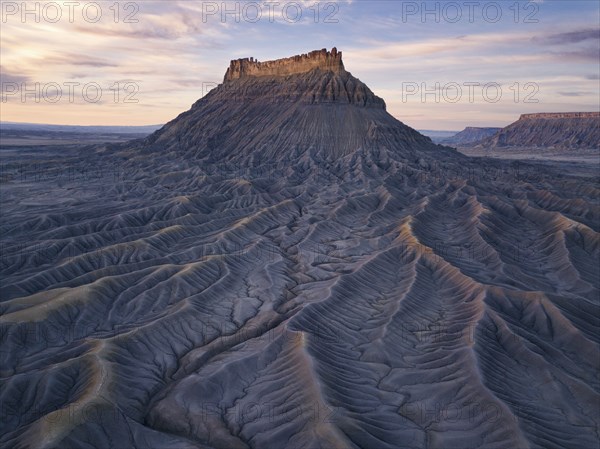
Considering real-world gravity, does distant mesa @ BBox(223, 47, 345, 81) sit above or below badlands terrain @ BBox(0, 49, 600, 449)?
above

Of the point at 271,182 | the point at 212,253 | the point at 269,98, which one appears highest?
the point at 269,98

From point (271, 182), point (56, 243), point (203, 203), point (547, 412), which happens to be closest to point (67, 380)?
point (547, 412)

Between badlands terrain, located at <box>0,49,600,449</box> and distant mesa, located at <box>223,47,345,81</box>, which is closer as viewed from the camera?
badlands terrain, located at <box>0,49,600,449</box>

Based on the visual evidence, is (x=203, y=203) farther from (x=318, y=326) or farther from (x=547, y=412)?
(x=547, y=412)

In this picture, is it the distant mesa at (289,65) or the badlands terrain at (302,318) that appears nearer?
the badlands terrain at (302,318)
